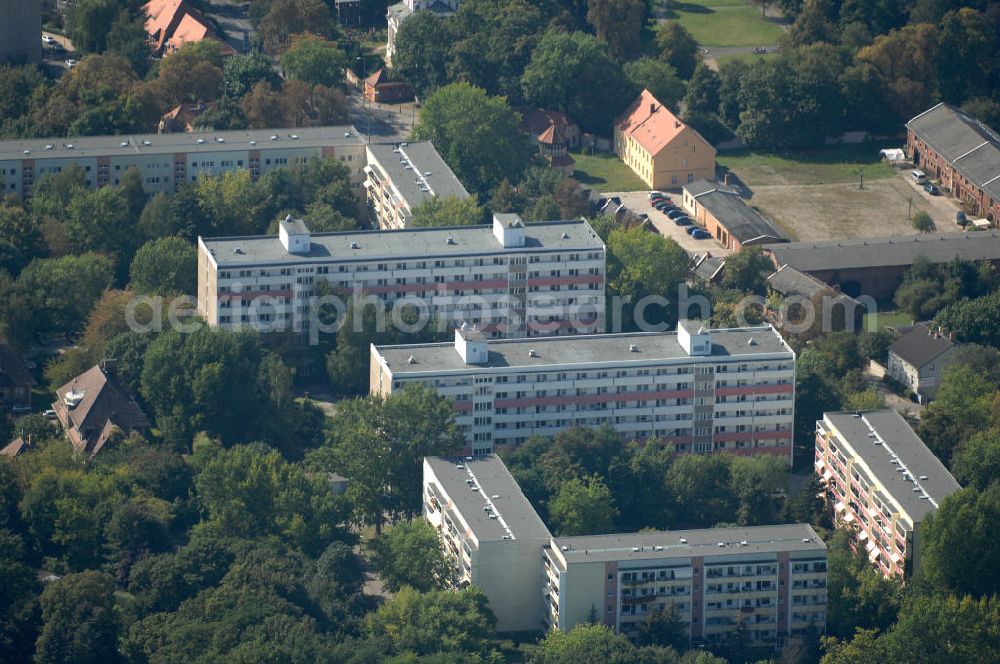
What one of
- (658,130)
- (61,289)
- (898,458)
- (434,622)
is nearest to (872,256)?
(658,130)

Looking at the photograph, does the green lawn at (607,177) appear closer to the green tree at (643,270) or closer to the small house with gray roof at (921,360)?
the green tree at (643,270)

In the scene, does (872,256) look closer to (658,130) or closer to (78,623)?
(658,130)

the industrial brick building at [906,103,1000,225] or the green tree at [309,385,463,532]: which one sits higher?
the green tree at [309,385,463,532]

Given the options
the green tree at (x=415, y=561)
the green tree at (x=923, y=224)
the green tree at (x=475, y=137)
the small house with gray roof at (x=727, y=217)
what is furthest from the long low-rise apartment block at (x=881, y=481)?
the green tree at (x=475, y=137)

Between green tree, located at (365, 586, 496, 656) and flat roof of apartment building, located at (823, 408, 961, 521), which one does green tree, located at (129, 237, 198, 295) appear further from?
flat roof of apartment building, located at (823, 408, 961, 521)

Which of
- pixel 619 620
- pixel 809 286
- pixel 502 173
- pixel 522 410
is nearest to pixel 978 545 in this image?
pixel 619 620

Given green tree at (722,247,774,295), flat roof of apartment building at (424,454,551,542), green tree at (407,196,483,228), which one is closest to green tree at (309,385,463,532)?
flat roof of apartment building at (424,454,551,542)

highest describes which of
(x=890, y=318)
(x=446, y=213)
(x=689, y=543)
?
(x=689, y=543)
